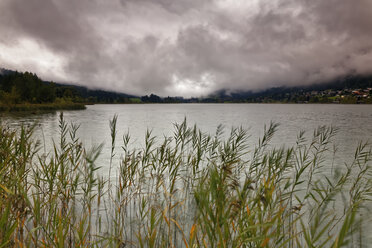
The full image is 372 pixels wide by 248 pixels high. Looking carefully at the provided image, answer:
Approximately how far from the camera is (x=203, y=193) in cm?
309

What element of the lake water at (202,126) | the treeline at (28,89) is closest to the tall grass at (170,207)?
the lake water at (202,126)

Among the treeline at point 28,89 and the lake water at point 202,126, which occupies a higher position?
the treeline at point 28,89

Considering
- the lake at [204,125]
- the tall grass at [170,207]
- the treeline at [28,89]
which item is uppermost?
the treeline at [28,89]

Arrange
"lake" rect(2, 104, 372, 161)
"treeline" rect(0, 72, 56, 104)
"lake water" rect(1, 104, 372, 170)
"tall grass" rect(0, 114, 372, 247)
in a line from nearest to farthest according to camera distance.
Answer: "tall grass" rect(0, 114, 372, 247), "lake water" rect(1, 104, 372, 170), "lake" rect(2, 104, 372, 161), "treeline" rect(0, 72, 56, 104)

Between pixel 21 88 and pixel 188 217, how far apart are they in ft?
367

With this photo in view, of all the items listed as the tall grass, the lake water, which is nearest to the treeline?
the lake water

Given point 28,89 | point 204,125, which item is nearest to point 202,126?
point 204,125

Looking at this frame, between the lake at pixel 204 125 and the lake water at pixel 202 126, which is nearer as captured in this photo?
Answer: the lake water at pixel 202 126

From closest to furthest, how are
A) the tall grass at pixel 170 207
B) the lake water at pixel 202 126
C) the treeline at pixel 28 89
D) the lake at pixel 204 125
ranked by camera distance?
the tall grass at pixel 170 207, the lake water at pixel 202 126, the lake at pixel 204 125, the treeline at pixel 28 89

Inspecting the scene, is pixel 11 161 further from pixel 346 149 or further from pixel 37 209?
pixel 346 149

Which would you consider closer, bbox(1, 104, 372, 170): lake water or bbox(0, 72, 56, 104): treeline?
bbox(1, 104, 372, 170): lake water

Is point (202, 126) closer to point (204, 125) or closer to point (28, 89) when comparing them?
point (204, 125)

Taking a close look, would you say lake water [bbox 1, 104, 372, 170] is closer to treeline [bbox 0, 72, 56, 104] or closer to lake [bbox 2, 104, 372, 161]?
lake [bbox 2, 104, 372, 161]

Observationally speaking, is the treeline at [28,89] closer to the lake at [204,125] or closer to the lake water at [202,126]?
the lake at [204,125]
